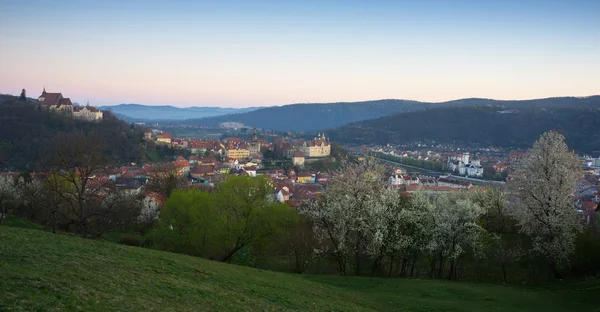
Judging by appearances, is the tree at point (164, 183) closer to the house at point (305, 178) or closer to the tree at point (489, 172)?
the house at point (305, 178)

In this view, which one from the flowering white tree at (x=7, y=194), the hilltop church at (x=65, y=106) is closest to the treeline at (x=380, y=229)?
the flowering white tree at (x=7, y=194)

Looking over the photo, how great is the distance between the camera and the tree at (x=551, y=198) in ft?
78.7

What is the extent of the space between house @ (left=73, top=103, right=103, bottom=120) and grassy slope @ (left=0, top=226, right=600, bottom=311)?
118 m

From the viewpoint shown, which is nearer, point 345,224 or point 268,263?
point 345,224

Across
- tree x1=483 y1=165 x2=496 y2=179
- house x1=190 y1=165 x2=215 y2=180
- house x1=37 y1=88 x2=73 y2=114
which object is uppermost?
house x1=37 y1=88 x2=73 y2=114

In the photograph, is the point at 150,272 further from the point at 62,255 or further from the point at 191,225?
the point at 191,225

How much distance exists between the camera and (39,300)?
27.2 ft

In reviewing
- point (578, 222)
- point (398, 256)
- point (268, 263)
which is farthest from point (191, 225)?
point (578, 222)

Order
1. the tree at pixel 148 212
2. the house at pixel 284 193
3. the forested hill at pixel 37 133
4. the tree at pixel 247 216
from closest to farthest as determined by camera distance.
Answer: the tree at pixel 247 216
the tree at pixel 148 212
the house at pixel 284 193
the forested hill at pixel 37 133

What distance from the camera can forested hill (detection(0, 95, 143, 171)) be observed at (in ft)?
287

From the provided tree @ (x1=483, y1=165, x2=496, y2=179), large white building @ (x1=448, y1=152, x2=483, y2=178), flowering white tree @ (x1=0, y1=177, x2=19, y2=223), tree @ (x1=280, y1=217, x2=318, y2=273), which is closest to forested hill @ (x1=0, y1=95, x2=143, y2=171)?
flowering white tree @ (x1=0, y1=177, x2=19, y2=223)

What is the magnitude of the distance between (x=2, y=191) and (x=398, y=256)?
34912 mm

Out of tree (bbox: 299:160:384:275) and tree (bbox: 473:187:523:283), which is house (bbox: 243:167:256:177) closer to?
tree (bbox: 473:187:523:283)

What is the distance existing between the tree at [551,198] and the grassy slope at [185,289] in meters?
3.70
